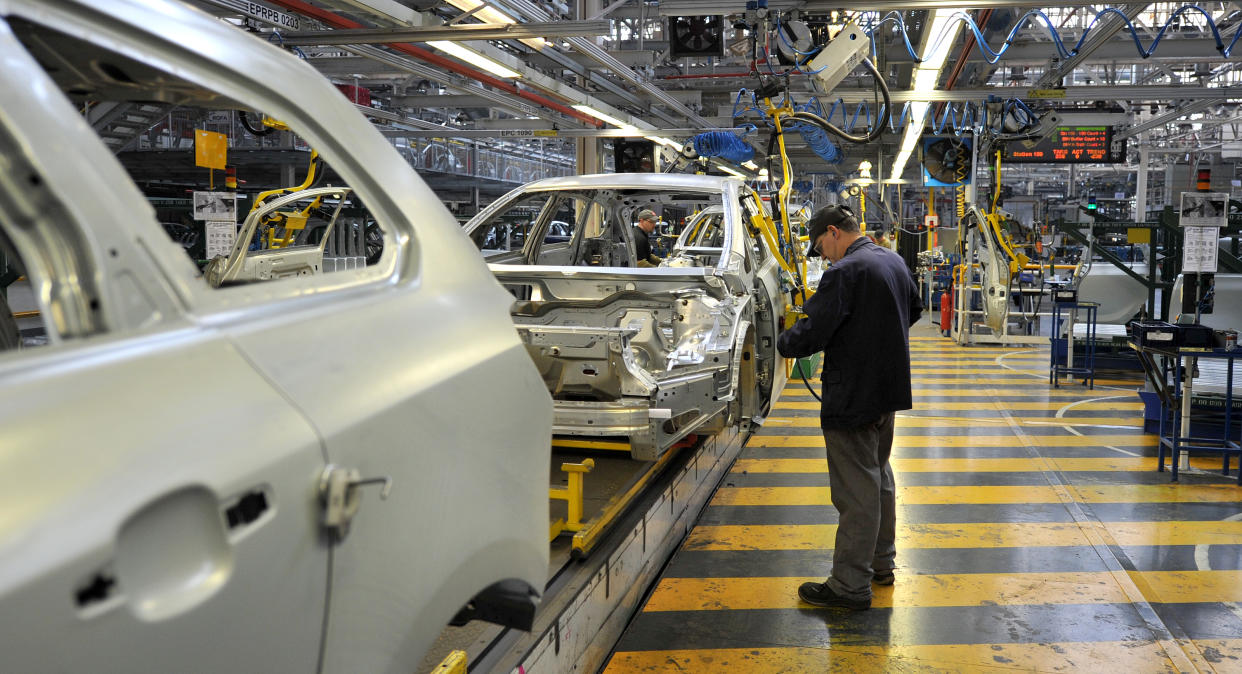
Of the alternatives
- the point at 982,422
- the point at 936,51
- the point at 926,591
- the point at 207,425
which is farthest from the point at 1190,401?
the point at 207,425

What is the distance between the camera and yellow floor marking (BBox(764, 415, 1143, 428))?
793cm

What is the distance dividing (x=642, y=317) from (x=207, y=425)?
4240 millimetres

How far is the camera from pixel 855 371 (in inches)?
155

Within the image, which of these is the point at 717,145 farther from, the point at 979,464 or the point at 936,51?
the point at 979,464

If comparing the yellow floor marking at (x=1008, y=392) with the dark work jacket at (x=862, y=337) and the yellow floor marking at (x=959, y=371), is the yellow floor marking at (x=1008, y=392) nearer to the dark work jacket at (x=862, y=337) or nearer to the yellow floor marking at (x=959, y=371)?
the yellow floor marking at (x=959, y=371)

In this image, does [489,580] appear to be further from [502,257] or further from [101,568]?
[502,257]

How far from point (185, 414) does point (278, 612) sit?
0.88 feet

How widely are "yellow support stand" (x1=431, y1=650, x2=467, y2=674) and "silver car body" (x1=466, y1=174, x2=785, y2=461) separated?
5.63 feet

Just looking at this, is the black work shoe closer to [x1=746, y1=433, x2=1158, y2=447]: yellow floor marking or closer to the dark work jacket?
the dark work jacket

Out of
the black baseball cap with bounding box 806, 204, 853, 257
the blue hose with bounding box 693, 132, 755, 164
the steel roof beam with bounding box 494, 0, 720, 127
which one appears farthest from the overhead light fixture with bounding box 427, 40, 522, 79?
the black baseball cap with bounding box 806, 204, 853, 257

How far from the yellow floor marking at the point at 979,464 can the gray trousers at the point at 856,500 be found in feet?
7.92

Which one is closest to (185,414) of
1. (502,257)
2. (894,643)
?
(894,643)

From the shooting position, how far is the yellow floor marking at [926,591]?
4.12 metres

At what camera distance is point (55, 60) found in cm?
131
